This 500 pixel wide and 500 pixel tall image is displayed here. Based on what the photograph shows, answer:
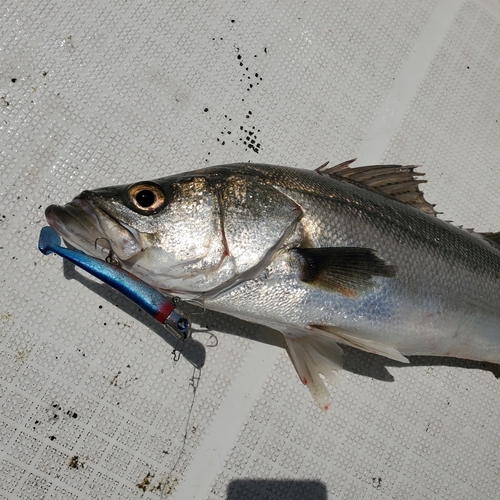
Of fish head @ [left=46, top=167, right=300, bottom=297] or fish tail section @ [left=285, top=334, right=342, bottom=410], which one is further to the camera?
fish tail section @ [left=285, top=334, right=342, bottom=410]

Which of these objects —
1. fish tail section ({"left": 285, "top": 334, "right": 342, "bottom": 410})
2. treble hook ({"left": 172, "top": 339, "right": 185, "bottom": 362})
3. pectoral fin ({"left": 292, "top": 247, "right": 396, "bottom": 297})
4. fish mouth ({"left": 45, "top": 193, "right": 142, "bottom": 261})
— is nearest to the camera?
fish mouth ({"left": 45, "top": 193, "right": 142, "bottom": 261})

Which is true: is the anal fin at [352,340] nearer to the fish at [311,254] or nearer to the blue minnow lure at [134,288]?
the fish at [311,254]

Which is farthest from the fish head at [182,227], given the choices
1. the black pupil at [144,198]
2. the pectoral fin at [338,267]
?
the pectoral fin at [338,267]

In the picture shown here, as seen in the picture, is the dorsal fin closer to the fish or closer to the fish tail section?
the fish

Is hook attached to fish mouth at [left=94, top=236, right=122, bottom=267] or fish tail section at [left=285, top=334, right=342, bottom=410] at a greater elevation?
fish tail section at [left=285, top=334, right=342, bottom=410]

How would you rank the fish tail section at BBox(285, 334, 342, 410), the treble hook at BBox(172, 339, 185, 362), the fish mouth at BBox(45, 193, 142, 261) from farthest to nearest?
the treble hook at BBox(172, 339, 185, 362), the fish tail section at BBox(285, 334, 342, 410), the fish mouth at BBox(45, 193, 142, 261)

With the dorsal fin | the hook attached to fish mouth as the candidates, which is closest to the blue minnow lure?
the hook attached to fish mouth

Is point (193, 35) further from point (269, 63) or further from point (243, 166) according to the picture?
point (243, 166)
